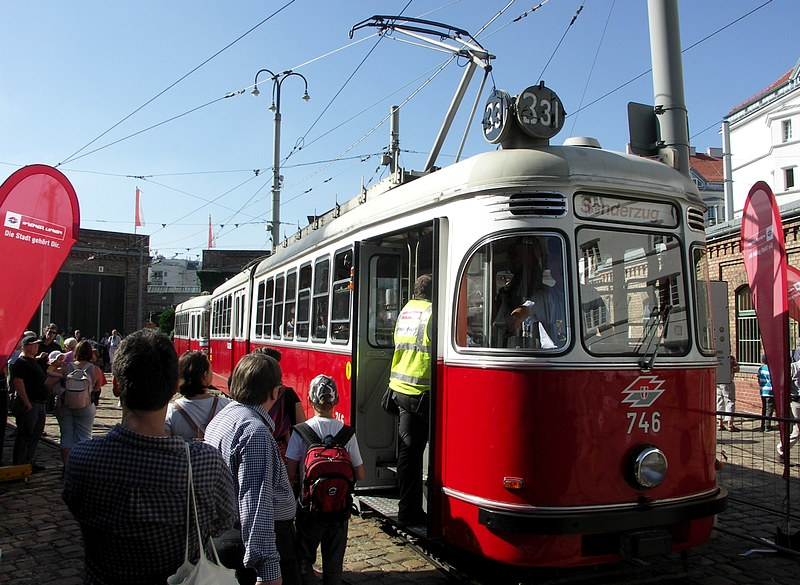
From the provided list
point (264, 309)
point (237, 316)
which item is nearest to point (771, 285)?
point (264, 309)

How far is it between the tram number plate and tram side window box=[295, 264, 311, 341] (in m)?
4.53

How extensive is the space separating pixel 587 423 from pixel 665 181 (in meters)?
1.78

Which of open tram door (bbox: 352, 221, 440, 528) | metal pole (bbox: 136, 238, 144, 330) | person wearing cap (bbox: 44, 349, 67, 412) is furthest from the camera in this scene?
metal pole (bbox: 136, 238, 144, 330)

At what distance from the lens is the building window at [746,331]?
46.0ft

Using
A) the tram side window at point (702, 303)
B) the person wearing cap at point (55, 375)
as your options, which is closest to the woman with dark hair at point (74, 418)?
the person wearing cap at point (55, 375)

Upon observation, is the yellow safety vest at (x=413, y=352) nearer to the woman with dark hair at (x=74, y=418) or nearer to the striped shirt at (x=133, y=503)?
the striped shirt at (x=133, y=503)

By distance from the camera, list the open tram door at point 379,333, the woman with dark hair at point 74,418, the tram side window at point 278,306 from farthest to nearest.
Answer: the tram side window at point 278,306
the woman with dark hair at point 74,418
the open tram door at point 379,333

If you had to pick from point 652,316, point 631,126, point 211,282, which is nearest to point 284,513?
point 652,316

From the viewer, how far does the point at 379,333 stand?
21.6 feet

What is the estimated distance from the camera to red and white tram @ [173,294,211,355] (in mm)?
20750

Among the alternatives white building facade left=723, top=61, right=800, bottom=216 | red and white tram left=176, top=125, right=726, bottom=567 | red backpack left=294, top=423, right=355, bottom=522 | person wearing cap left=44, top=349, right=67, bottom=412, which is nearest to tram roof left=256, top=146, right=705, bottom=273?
red and white tram left=176, top=125, right=726, bottom=567

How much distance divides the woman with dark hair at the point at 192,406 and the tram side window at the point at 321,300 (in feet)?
10.0

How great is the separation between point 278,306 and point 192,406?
19.1ft

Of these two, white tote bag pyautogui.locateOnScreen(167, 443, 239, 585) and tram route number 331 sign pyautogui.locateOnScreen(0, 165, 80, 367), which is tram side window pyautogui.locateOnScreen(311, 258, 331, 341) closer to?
tram route number 331 sign pyautogui.locateOnScreen(0, 165, 80, 367)
